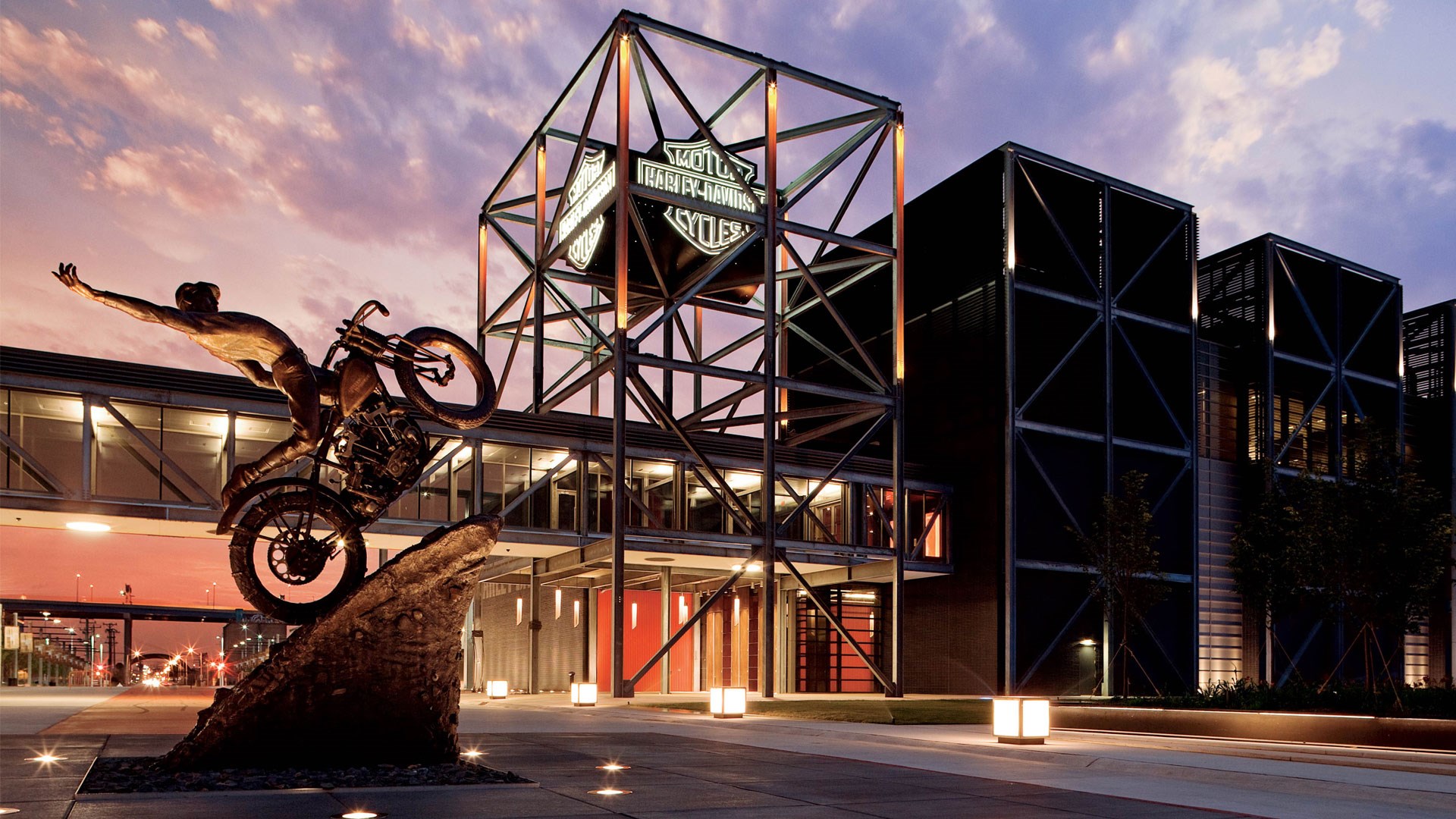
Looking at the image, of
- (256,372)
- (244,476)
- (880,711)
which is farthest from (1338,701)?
(256,372)

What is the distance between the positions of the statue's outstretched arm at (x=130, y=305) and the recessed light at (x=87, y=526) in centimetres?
2091

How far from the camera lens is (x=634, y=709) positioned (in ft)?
87.1

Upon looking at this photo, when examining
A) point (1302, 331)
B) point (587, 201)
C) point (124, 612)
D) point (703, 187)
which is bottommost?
point (124, 612)

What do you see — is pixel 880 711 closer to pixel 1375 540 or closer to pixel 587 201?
pixel 1375 540

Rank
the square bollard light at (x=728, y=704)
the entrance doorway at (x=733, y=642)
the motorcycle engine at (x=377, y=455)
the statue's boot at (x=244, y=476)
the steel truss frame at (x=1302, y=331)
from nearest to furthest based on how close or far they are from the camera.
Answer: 1. the statue's boot at (x=244, y=476)
2. the motorcycle engine at (x=377, y=455)
3. the square bollard light at (x=728, y=704)
4. the entrance doorway at (x=733, y=642)
5. the steel truss frame at (x=1302, y=331)

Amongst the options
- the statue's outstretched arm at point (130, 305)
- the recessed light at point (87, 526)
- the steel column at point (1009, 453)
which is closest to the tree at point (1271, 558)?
the steel column at point (1009, 453)

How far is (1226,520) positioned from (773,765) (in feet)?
120

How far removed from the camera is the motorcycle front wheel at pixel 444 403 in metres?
12.2

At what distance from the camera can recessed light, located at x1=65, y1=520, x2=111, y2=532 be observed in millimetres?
28703

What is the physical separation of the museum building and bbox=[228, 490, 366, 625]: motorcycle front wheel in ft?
58.5

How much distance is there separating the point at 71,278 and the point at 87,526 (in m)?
22.1

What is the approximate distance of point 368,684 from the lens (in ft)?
36.3

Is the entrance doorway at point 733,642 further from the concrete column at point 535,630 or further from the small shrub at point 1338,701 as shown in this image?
the small shrub at point 1338,701

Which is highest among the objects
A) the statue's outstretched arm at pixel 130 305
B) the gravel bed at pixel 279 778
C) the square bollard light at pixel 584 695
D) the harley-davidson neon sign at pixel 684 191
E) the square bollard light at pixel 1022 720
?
the harley-davidson neon sign at pixel 684 191
